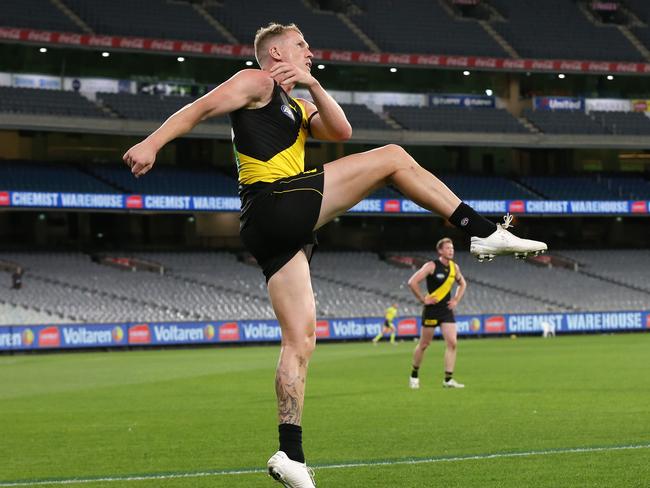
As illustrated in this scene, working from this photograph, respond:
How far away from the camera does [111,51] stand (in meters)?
53.7

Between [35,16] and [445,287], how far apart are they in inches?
1497

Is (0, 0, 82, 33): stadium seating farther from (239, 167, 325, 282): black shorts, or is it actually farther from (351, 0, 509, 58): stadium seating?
(239, 167, 325, 282): black shorts

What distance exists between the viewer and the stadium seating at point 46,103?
1969 inches

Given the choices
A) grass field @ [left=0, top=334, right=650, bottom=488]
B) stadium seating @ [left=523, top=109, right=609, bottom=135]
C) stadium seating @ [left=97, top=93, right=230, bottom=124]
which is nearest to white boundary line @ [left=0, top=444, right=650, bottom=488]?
grass field @ [left=0, top=334, right=650, bottom=488]

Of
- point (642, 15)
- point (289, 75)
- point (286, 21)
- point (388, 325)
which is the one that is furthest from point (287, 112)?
point (642, 15)

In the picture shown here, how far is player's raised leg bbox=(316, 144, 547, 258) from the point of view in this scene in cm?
697

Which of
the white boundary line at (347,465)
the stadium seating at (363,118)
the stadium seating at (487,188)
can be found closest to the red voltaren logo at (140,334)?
the stadium seating at (363,118)

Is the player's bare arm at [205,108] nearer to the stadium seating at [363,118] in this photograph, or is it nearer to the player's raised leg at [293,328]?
the player's raised leg at [293,328]

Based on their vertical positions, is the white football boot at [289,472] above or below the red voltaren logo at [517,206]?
below

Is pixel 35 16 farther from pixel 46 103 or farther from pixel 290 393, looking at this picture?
pixel 290 393

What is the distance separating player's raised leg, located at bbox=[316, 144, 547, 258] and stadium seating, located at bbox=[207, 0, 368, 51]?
50759 millimetres

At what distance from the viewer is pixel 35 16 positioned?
52344 mm

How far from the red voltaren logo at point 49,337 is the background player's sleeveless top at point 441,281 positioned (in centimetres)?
2277

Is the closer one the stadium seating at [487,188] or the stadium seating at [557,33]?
the stadium seating at [487,188]
